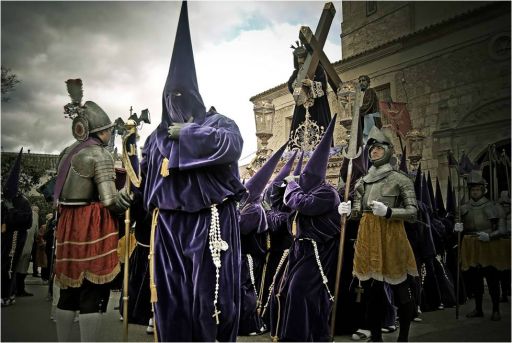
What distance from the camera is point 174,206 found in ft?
8.16

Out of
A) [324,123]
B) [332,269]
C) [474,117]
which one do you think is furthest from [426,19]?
[332,269]

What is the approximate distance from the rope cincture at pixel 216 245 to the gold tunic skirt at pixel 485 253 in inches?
110

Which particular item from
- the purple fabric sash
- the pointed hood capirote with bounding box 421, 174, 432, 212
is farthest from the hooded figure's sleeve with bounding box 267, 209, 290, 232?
the purple fabric sash

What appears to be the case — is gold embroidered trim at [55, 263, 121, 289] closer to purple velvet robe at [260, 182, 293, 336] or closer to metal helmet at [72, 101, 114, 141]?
metal helmet at [72, 101, 114, 141]

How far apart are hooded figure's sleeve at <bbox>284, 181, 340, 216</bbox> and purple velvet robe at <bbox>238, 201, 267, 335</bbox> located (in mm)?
530

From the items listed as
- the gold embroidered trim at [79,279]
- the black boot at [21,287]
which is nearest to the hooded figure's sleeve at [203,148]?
the gold embroidered trim at [79,279]

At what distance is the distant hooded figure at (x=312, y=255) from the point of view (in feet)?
12.0

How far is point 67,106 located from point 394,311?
3.64 metres

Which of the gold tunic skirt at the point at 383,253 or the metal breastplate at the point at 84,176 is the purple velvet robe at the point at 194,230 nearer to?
the metal breastplate at the point at 84,176

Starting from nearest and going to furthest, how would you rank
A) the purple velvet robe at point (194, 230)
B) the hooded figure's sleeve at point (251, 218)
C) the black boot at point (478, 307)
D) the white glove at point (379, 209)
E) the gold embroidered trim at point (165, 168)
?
the purple velvet robe at point (194, 230), the gold embroidered trim at point (165, 168), the white glove at point (379, 209), the hooded figure's sleeve at point (251, 218), the black boot at point (478, 307)

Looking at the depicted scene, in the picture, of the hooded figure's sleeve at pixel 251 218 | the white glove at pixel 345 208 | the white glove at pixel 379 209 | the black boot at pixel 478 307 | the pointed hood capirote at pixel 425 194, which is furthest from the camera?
the pointed hood capirote at pixel 425 194

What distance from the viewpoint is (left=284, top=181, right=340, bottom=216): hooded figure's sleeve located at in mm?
3678

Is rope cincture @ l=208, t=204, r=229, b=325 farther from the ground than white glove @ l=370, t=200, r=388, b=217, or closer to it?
closer to it

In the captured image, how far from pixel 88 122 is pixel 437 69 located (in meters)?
4.00
